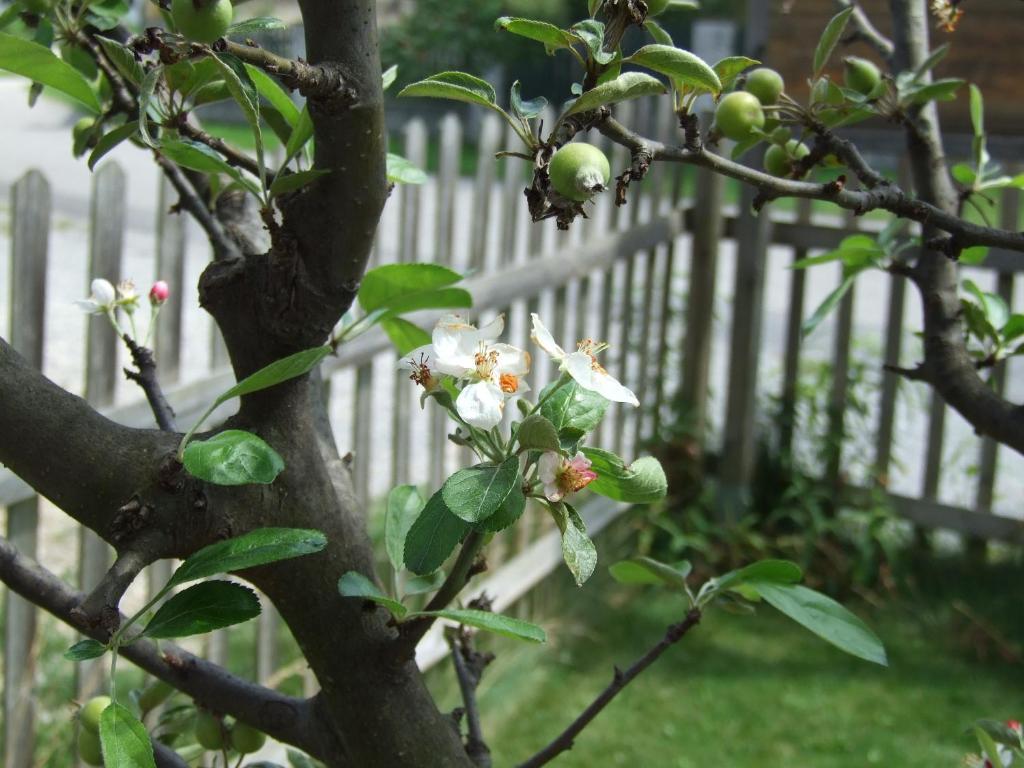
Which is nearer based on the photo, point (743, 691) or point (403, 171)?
point (403, 171)

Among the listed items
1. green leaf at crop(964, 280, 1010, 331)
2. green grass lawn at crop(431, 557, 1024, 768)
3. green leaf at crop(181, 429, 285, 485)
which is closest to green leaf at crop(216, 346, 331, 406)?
green leaf at crop(181, 429, 285, 485)

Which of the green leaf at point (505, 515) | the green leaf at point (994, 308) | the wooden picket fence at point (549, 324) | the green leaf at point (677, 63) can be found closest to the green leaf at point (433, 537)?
the green leaf at point (505, 515)

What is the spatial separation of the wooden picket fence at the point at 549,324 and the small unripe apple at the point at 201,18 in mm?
1417

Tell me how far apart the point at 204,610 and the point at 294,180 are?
0.84ft

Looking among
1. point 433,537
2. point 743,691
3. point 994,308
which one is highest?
point 994,308

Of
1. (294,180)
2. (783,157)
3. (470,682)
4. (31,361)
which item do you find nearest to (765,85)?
(783,157)

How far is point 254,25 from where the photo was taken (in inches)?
32.4

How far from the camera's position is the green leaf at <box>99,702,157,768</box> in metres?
0.62

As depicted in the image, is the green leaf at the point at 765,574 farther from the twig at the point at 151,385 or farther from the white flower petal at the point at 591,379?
the twig at the point at 151,385

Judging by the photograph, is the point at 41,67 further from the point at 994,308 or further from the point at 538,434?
the point at 994,308

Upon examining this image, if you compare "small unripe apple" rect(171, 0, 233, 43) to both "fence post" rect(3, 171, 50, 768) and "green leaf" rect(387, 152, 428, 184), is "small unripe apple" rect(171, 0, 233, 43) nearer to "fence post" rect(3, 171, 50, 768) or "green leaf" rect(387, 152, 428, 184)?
"green leaf" rect(387, 152, 428, 184)

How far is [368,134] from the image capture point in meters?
0.69

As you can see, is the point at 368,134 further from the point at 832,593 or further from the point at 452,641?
the point at 832,593

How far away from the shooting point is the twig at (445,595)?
72 centimetres
